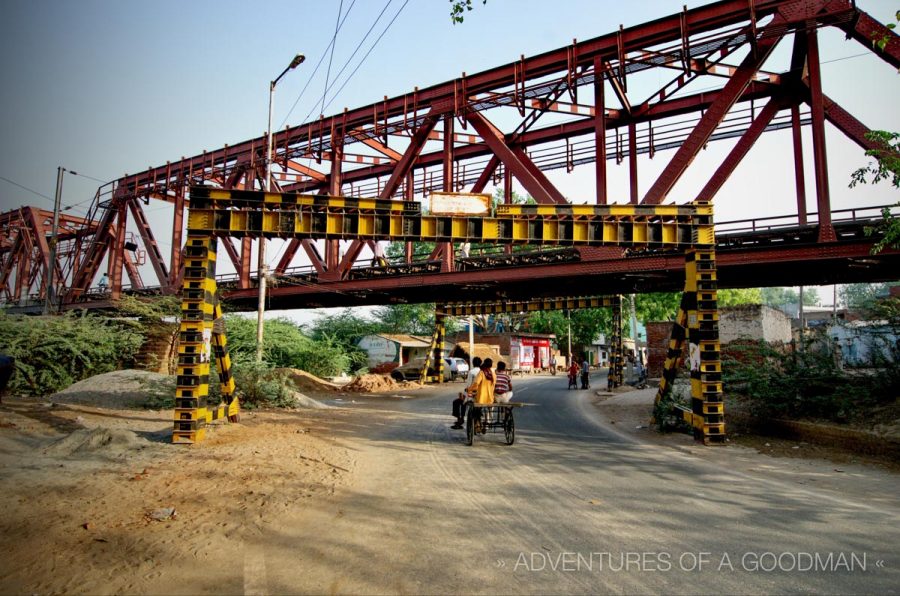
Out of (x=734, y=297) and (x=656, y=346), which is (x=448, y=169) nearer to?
(x=656, y=346)

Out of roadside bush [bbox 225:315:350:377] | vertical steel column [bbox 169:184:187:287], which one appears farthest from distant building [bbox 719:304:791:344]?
vertical steel column [bbox 169:184:187:287]

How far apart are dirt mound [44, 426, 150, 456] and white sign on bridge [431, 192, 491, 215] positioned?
8.24 meters

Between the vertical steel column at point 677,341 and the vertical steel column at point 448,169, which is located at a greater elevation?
the vertical steel column at point 448,169

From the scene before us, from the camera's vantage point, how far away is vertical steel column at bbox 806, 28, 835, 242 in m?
14.8

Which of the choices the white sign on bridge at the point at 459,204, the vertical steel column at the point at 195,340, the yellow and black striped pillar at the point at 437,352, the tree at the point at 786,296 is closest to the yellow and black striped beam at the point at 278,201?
the white sign on bridge at the point at 459,204

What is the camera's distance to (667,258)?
55.8ft

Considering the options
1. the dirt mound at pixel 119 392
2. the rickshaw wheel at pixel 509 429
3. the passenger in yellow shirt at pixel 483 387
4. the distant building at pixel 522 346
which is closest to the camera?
the passenger in yellow shirt at pixel 483 387

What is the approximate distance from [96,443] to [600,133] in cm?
1773

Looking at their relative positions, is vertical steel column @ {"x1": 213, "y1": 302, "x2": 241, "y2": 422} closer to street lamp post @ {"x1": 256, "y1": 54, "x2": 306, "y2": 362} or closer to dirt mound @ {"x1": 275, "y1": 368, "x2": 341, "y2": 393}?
street lamp post @ {"x1": 256, "y1": 54, "x2": 306, "y2": 362}

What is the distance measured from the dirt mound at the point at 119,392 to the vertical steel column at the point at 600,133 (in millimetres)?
15985

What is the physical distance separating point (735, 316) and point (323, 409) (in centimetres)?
1993

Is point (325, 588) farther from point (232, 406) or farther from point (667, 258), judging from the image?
point (667, 258)

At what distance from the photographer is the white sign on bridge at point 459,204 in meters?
12.8

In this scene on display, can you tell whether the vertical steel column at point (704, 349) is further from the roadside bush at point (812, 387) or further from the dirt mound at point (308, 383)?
the dirt mound at point (308, 383)
